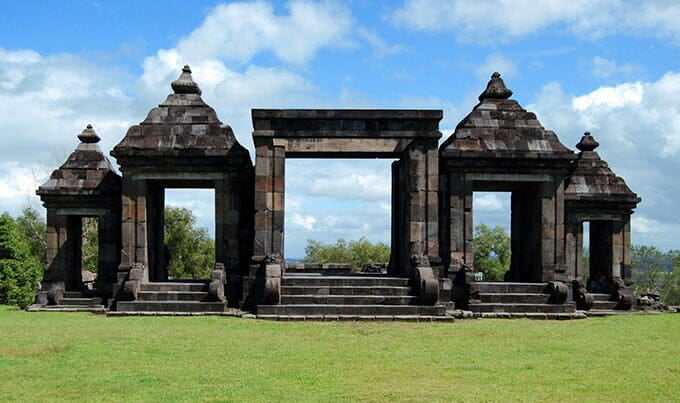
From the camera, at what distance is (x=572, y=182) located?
23.4 metres

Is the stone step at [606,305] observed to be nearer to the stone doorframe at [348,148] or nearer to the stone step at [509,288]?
the stone step at [509,288]

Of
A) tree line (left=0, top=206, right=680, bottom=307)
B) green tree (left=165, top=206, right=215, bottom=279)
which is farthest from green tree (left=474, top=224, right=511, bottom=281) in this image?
green tree (left=165, top=206, right=215, bottom=279)

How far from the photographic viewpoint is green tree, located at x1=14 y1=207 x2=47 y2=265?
43906 millimetres

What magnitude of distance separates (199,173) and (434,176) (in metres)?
6.27

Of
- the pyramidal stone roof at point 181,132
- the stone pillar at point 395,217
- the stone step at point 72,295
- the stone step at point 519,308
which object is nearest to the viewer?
the stone step at point 519,308

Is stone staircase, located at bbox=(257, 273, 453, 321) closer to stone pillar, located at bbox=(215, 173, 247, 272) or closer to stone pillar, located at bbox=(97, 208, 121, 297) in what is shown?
stone pillar, located at bbox=(215, 173, 247, 272)

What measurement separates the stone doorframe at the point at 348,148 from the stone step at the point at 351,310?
1.72 meters

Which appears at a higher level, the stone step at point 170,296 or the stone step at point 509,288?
the stone step at point 509,288

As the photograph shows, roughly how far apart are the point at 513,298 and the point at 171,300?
8.58m

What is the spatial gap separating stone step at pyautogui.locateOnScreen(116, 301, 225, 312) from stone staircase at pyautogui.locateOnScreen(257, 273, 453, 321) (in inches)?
66.2

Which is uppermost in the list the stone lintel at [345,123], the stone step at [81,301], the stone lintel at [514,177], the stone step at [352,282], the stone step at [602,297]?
the stone lintel at [345,123]

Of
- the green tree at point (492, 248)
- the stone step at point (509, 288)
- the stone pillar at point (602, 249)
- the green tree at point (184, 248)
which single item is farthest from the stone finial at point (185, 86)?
the green tree at point (492, 248)

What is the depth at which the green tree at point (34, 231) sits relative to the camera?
4391 cm

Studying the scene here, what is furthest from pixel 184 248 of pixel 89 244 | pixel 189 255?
pixel 89 244
